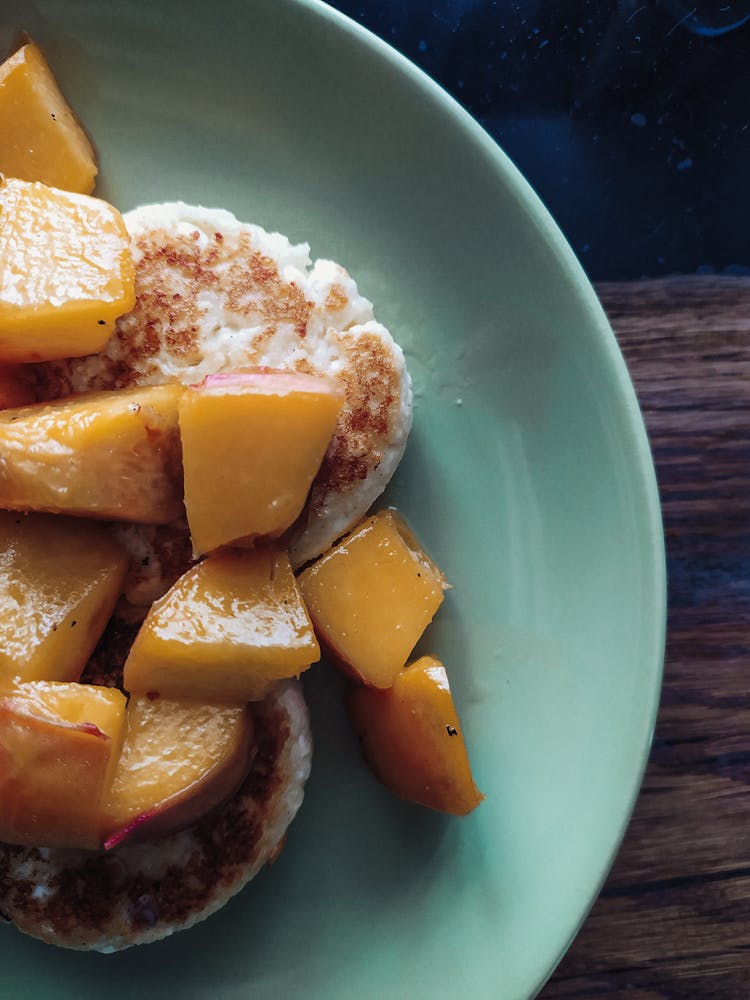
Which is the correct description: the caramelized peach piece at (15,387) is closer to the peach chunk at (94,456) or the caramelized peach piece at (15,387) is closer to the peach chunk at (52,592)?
the peach chunk at (94,456)

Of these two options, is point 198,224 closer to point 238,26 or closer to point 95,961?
point 238,26

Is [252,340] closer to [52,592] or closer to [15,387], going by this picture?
[15,387]

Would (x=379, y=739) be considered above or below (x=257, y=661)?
below

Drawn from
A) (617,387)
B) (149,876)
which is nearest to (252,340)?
(617,387)

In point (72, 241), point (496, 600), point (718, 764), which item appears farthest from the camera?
point (718, 764)

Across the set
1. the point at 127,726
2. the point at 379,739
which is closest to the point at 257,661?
the point at 127,726

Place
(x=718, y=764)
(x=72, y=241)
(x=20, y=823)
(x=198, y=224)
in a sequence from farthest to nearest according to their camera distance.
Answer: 1. (x=718, y=764)
2. (x=198, y=224)
3. (x=72, y=241)
4. (x=20, y=823)

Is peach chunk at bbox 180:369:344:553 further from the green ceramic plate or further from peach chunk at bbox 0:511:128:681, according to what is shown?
the green ceramic plate

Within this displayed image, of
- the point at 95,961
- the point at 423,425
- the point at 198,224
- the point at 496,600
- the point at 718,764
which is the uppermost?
the point at 198,224
